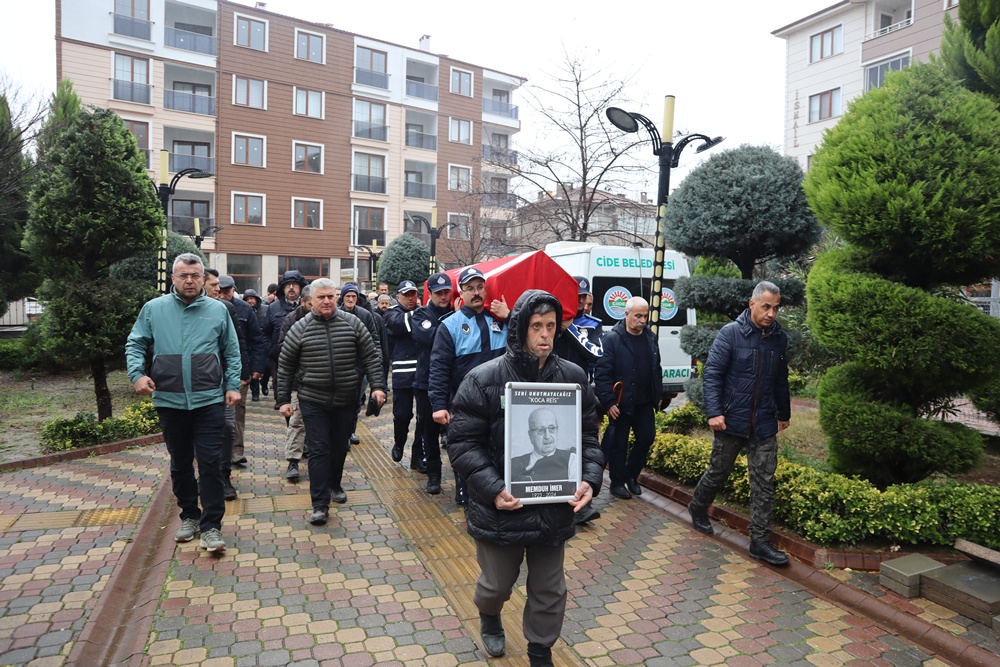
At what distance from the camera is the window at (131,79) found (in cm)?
3092

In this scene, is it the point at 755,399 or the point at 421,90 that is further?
the point at 421,90

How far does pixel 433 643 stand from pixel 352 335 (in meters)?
2.84

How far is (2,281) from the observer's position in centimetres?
1638

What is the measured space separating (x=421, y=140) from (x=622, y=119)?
3284cm

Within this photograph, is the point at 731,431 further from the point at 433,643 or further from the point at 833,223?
the point at 433,643

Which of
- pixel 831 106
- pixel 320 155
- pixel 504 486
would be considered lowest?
pixel 504 486

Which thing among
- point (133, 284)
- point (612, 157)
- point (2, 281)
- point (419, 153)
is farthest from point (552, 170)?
point (419, 153)

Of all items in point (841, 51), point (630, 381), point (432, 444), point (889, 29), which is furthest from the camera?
point (841, 51)

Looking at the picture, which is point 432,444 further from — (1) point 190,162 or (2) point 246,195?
(1) point 190,162

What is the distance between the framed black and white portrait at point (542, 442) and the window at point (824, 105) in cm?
3474

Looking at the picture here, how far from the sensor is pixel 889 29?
29297mm

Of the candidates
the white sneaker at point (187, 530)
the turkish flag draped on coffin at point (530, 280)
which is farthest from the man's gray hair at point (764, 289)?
the white sneaker at point (187, 530)

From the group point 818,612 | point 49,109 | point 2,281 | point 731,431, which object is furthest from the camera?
point 2,281

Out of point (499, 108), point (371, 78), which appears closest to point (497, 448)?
point (371, 78)
